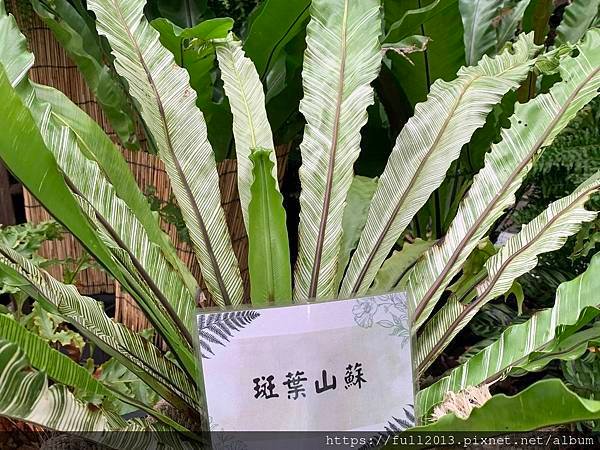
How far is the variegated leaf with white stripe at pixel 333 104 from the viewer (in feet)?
1.97

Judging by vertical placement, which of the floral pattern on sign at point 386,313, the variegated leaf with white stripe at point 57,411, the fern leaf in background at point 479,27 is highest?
the fern leaf in background at point 479,27

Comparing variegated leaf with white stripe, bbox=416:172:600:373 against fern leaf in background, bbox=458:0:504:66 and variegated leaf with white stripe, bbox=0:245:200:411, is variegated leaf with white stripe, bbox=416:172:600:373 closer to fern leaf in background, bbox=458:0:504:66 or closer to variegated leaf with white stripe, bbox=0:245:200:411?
variegated leaf with white stripe, bbox=0:245:200:411

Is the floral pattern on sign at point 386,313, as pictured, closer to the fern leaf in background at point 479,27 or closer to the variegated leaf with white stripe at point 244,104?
the variegated leaf with white stripe at point 244,104

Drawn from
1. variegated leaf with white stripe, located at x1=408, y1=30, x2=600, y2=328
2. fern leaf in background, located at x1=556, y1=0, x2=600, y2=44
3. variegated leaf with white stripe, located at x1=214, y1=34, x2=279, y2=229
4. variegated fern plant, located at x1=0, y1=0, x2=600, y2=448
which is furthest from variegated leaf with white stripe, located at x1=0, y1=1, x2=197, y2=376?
fern leaf in background, located at x1=556, y1=0, x2=600, y2=44

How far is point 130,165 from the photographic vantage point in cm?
82

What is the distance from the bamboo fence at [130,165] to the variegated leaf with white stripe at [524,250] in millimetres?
242

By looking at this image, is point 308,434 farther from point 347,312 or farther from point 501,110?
point 501,110

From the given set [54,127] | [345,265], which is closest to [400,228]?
[345,265]

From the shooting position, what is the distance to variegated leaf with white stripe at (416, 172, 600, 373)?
1.89 ft

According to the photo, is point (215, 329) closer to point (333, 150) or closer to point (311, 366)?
point (311, 366)

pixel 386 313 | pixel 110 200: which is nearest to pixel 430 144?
pixel 386 313

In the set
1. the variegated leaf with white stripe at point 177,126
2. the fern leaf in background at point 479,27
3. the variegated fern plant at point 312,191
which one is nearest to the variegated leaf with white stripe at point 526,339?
the variegated fern plant at point 312,191

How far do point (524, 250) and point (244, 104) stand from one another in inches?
12.4

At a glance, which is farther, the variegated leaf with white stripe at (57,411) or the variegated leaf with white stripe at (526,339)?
the variegated leaf with white stripe at (526,339)
